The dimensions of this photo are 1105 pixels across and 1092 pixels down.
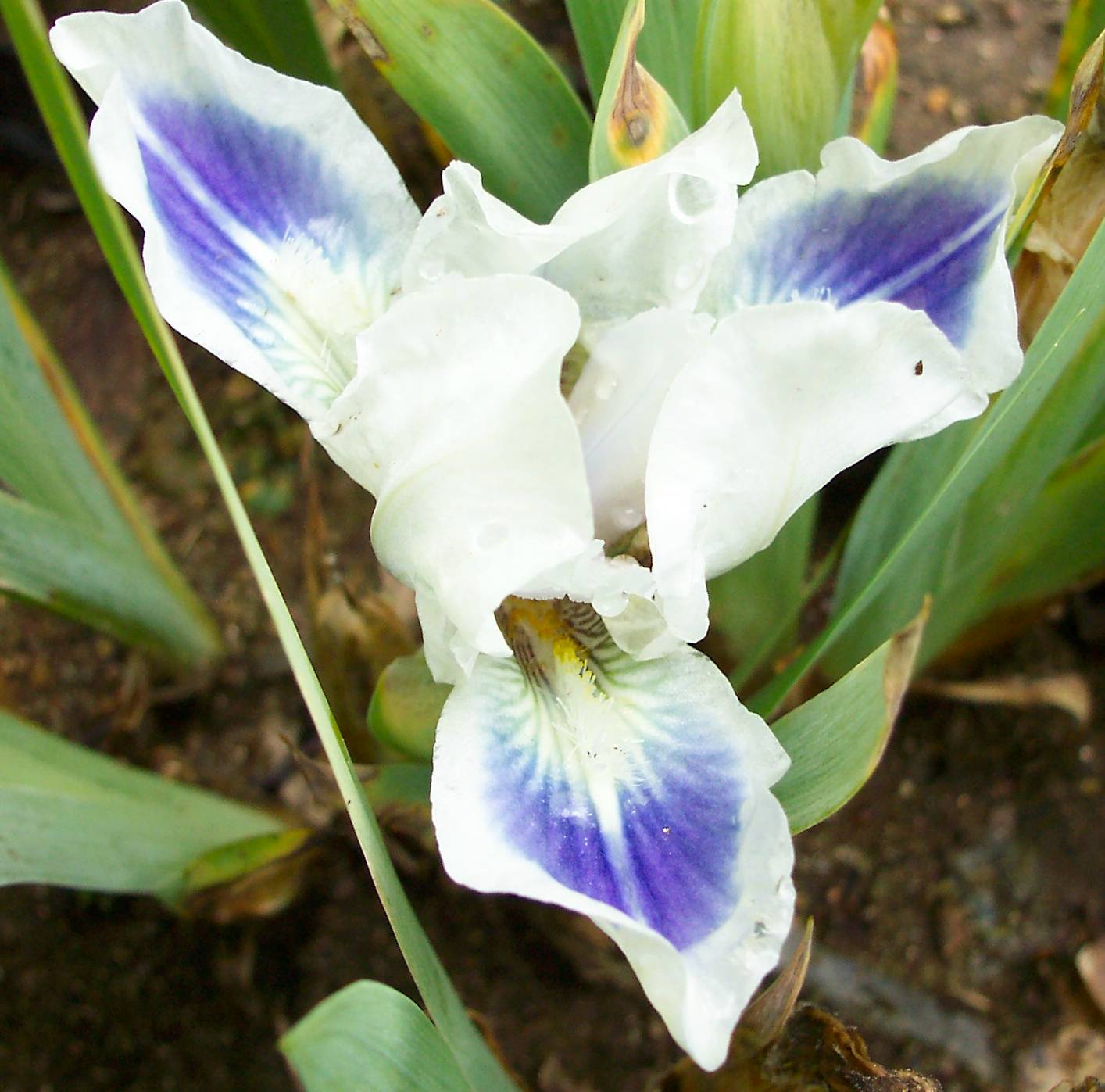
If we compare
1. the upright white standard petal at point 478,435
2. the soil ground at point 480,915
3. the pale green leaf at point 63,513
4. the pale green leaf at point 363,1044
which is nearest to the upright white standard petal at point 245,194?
the upright white standard petal at point 478,435

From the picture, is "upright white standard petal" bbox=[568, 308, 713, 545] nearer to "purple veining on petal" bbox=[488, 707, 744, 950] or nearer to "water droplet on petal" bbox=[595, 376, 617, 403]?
"water droplet on petal" bbox=[595, 376, 617, 403]

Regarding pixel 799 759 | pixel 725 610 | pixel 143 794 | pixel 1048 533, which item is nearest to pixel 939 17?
pixel 1048 533

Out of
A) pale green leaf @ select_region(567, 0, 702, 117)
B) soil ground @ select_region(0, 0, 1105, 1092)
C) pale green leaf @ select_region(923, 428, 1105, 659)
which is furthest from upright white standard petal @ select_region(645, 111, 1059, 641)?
soil ground @ select_region(0, 0, 1105, 1092)

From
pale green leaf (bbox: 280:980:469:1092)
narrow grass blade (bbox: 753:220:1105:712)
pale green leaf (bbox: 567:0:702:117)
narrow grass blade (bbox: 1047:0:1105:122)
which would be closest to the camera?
pale green leaf (bbox: 280:980:469:1092)

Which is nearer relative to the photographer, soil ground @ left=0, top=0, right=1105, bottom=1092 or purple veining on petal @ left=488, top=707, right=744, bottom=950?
purple veining on petal @ left=488, top=707, right=744, bottom=950

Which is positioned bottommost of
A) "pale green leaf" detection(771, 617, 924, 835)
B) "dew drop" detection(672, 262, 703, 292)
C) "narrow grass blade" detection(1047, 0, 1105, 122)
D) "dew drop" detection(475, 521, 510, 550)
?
"pale green leaf" detection(771, 617, 924, 835)

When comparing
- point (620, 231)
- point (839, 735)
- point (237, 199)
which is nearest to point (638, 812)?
point (839, 735)

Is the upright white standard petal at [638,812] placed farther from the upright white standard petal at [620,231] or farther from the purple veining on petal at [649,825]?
the upright white standard petal at [620,231]

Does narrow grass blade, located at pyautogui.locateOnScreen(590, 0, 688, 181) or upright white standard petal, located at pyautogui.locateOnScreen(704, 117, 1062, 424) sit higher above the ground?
narrow grass blade, located at pyautogui.locateOnScreen(590, 0, 688, 181)
